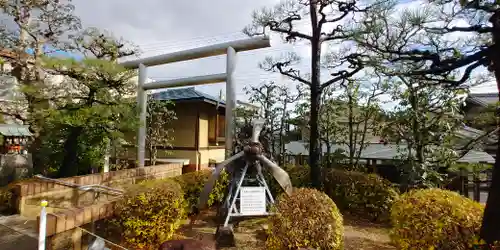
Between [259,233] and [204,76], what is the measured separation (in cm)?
481

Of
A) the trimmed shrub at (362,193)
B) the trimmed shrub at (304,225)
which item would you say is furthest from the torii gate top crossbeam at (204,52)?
the trimmed shrub at (304,225)

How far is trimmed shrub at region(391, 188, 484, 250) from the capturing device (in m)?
3.50

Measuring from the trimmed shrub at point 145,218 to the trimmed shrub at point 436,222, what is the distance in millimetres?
3605

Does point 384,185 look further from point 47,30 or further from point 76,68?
point 47,30

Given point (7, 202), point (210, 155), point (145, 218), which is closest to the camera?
point (145, 218)

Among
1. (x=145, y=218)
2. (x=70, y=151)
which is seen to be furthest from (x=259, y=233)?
(x=70, y=151)

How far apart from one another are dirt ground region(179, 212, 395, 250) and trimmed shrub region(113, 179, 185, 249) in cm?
87

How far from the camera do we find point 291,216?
4.11 m

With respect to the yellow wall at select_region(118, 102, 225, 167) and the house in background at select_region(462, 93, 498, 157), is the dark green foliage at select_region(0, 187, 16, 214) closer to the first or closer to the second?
the yellow wall at select_region(118, 102, 225, 167)

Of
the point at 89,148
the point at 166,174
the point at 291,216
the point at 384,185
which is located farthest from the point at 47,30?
the point at 384,185

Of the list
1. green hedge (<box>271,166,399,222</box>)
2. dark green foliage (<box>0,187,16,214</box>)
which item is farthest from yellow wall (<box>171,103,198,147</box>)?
dark green foliage (<box>0,187,16,214</box>)

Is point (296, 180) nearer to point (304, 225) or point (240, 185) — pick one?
point (240, 185)

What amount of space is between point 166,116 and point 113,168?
103 inches

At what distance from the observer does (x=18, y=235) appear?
12.9 ft
